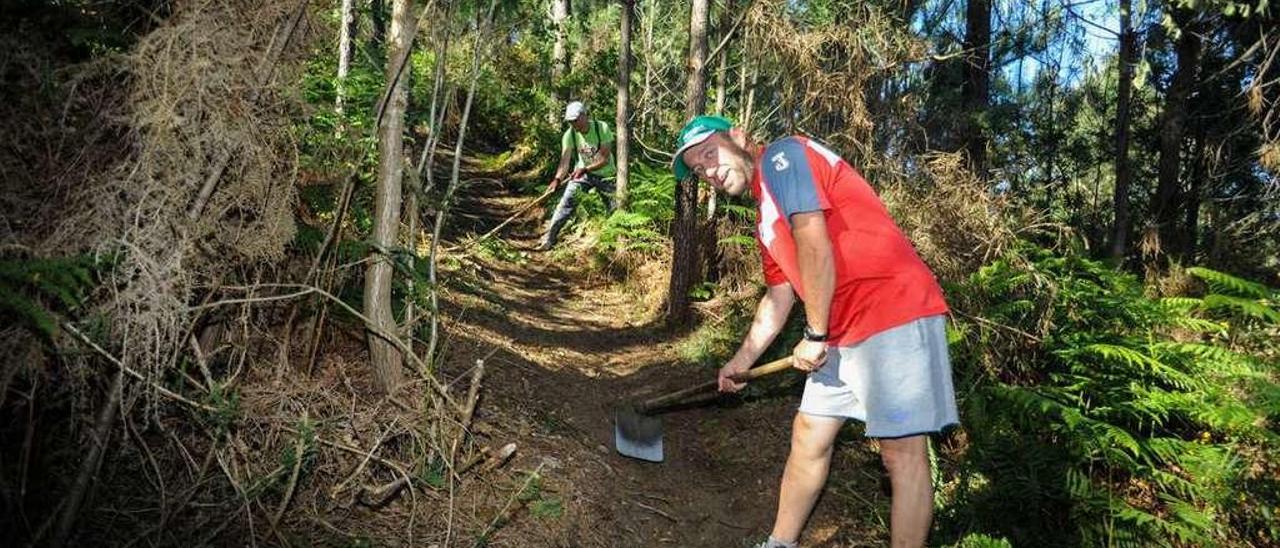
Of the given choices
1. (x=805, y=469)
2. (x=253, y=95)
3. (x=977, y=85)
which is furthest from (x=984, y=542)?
(x=977, y=85)

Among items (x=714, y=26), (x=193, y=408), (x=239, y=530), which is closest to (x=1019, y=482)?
(x=239, y=530)

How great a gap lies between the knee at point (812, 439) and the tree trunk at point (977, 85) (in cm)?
915

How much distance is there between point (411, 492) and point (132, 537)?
1.12m

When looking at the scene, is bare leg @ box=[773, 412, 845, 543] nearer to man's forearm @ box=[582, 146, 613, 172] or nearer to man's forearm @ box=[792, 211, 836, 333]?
man's forearm @ box=[792, 211, 836, 333]

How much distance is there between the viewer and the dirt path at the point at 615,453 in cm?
423

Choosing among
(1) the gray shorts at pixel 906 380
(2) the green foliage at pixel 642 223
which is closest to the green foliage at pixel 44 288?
(1) the gray shorts at pixel 906 380

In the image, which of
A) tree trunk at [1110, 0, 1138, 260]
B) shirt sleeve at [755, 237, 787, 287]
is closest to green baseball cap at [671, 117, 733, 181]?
shirt sleeve at [755, 237, 787, 287]

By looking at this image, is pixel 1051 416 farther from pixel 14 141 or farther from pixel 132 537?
pixel 14 141

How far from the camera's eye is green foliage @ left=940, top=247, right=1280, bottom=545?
4.05 m

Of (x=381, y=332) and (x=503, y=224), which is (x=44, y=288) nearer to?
(x=381, y=332)

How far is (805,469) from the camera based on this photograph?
3510 millimetres

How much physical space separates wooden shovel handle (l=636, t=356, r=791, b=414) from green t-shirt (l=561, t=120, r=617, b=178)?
5.91m

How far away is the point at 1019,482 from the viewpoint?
4121 millimetres

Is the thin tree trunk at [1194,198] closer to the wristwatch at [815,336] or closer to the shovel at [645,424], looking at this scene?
the shovel at [645,424]
